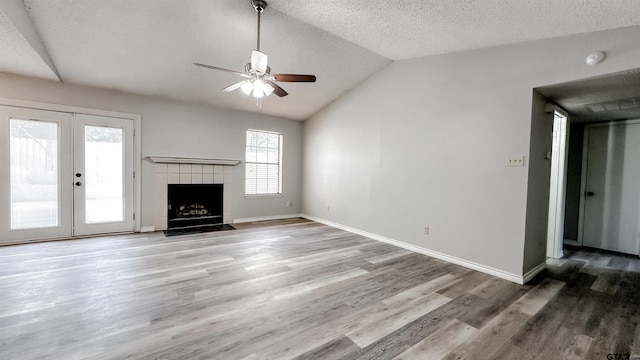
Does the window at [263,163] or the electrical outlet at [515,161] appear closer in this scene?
the electrical outlet at [515,161]

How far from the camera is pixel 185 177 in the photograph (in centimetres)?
534

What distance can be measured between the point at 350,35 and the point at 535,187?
290cm

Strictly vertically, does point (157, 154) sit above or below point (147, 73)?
below

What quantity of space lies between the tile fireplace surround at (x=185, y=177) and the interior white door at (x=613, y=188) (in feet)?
21.5

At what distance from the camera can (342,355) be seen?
1.73 m

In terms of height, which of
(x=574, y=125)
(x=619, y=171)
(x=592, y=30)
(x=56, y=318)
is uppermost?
(x=592, y=30)

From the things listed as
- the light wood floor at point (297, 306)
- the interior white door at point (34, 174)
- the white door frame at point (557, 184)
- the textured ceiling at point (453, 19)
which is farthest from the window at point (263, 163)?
the white door frame at point (557, 184)

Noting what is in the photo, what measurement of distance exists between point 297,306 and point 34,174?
4.63 metres

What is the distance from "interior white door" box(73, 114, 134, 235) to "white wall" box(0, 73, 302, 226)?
236mm

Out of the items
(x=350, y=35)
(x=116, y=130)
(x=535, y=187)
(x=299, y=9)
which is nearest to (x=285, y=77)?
(x=299, y=9)

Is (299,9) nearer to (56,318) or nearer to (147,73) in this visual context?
(147,73)

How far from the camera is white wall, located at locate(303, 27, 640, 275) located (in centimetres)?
286

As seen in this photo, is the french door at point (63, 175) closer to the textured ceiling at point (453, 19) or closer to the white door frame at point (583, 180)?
the textured ceiling at point (453, 19)

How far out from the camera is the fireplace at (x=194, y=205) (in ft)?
17.4
